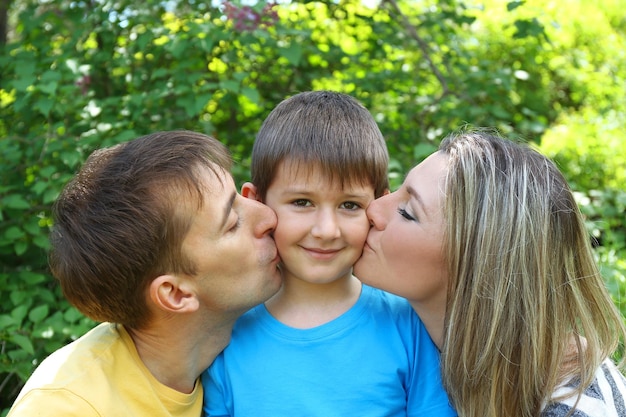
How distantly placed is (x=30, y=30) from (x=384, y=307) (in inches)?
97.1

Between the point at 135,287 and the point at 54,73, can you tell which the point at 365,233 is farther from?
the point at 54,73

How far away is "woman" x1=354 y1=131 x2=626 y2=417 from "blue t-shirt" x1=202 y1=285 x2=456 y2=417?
93mm

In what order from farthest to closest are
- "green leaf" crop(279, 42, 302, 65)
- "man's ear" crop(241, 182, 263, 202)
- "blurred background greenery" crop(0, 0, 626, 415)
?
"green leaf" crop(279, 42, 302, 65), "blurred background greenery" crop(0, 0, 626, 415), "man's ear" crop(241, 182, 263, 202)

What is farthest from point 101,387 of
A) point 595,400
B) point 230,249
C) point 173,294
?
point 595,400

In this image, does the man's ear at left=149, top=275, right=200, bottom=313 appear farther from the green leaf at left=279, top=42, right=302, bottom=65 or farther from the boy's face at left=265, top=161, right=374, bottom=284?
the green leaf at left=279, top=42, right=302, bottom=65

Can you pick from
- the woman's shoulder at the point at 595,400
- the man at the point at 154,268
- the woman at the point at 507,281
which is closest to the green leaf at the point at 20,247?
the man at the point at 154,268

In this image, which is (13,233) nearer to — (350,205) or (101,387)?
(101,387)

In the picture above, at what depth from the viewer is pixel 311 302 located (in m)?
2.01

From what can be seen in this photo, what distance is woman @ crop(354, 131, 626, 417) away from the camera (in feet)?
5.82

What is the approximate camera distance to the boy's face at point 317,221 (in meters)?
1.87

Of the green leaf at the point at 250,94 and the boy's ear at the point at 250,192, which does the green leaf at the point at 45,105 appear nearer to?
the green leaf at the point at 250,94

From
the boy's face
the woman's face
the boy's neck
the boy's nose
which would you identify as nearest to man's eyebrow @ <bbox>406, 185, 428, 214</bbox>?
the woman's face

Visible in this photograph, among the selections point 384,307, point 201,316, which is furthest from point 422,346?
point 201,316

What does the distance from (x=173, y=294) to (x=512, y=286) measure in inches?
34.1
